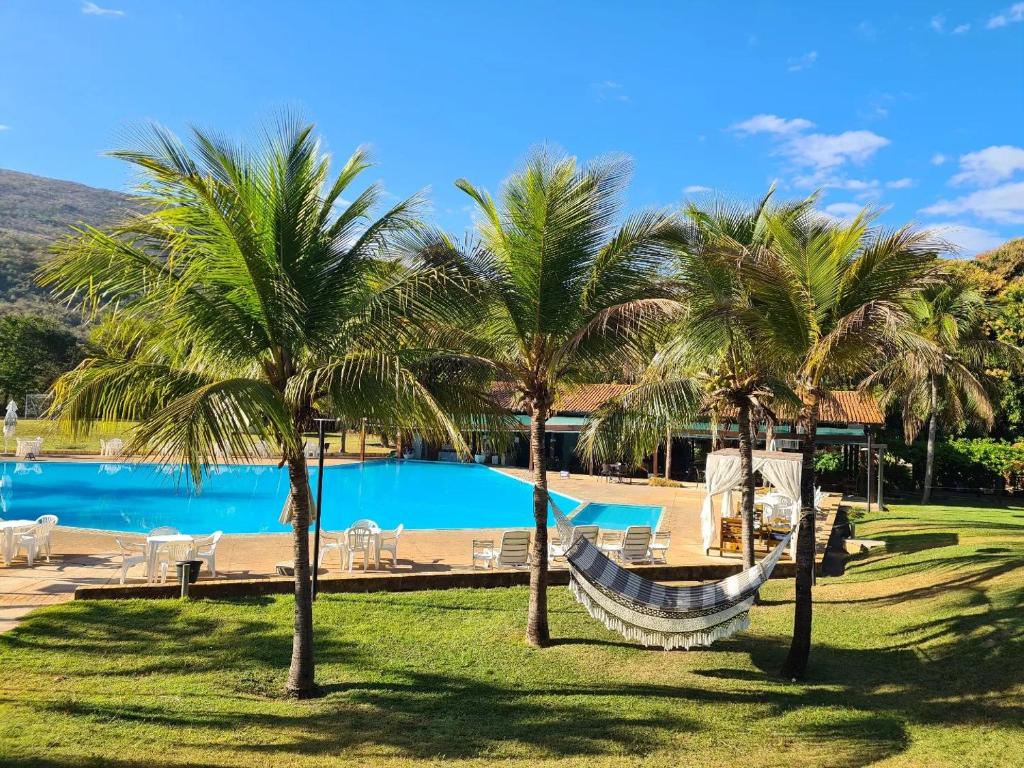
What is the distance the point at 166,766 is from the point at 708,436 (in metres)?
21.5

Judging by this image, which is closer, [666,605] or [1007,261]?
[666,605]

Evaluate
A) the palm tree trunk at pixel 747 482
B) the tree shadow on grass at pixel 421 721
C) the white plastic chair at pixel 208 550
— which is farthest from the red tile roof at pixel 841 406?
the tree shadow on grass at pixel 421 721

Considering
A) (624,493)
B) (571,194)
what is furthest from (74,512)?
(571,194)

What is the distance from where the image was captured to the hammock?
688 cm

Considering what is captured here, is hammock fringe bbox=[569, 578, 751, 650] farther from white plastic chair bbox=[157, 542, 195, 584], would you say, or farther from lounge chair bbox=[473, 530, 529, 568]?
white plastic chair bbox=[157, 542, 195, 584]

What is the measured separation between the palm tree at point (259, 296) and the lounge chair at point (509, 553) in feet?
15.2

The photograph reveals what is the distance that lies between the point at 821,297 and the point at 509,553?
5710mm

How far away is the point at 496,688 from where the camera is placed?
6.56 metres

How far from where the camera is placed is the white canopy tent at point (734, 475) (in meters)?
13.0

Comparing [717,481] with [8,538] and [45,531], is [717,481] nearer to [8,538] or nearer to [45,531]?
[45,531]

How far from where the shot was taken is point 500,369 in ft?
23.9

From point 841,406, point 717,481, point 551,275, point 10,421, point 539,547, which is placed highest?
point 551,275

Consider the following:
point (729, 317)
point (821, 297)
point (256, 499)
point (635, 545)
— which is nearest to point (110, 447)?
point (256, 499)

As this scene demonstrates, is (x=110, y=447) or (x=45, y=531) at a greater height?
(x=110, y=447)
